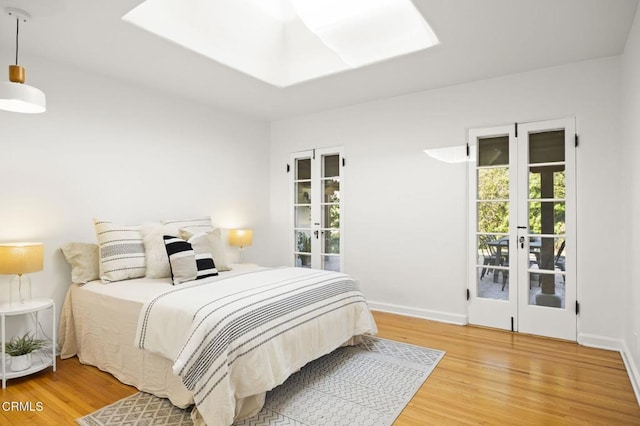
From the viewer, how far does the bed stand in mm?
2047

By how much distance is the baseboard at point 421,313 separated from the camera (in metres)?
3.97

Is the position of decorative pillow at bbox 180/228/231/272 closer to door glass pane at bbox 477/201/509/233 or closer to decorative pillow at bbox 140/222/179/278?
decorative pillow at bbox 140/222/179/278

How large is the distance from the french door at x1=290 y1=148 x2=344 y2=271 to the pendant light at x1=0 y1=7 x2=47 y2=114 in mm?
3195

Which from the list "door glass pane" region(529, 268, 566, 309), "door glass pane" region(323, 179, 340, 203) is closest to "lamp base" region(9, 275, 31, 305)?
"door glass pane" region(323, 179, 340, 203)

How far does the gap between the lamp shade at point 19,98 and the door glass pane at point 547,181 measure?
407cm

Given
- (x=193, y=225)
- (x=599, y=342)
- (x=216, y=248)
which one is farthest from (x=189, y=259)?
(x=599, y=342)

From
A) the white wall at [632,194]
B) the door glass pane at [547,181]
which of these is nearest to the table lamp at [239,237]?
the door glass pane at [547,181]

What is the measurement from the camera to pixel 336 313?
300 centimetres

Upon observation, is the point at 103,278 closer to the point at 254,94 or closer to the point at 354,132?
the point at 254,94

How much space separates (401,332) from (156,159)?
3.15 m

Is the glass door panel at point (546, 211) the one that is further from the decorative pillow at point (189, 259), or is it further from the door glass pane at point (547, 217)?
the decorative pillow at point (189, 259)

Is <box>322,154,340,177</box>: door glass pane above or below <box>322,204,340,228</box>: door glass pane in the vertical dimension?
above

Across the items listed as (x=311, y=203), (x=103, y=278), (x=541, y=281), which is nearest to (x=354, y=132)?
(x=311, y=203)

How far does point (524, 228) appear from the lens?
3650mm
